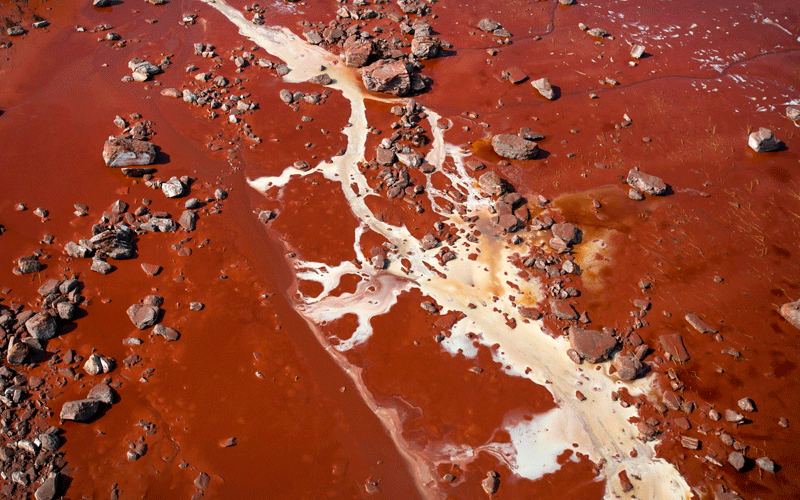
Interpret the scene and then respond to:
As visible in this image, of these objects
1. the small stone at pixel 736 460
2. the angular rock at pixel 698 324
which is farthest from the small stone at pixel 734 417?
the angular rock at pixel 698 324

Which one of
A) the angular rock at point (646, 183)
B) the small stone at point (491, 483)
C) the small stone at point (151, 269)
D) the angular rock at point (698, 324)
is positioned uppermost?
the angular rock at point (646, 183)

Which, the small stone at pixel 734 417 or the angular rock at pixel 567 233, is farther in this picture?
the angular rock at pixel 567 233

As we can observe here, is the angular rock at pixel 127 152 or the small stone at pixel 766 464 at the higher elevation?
the angular rock at pixel 127 152

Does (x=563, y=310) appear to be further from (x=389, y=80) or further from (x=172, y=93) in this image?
(x=172, y=93)

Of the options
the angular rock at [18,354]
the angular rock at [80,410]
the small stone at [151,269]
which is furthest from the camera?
the small stone at [151,269]

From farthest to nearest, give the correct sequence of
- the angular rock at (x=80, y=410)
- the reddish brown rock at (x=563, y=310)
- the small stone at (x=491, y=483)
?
the reddish brown rock at (x=563, y=310)
the angular rock at (x=80, y=410)
the small stone at (x=491, y=483)

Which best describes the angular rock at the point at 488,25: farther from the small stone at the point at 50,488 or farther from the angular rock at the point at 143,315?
the small stone at the point at 50,488

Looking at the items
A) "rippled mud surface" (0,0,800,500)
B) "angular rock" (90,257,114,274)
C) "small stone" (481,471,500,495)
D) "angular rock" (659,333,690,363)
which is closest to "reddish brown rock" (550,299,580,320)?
→ "rippled mud surface" (0,0,800,500)

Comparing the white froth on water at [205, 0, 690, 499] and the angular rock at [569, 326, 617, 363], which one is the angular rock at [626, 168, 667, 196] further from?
the angular rock at [569, 326, 617, 363]
